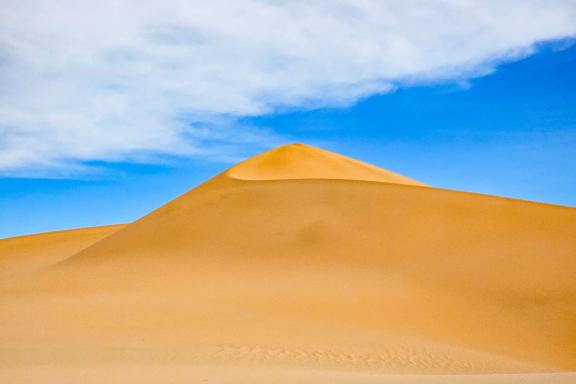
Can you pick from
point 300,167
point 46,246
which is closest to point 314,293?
point 300,167

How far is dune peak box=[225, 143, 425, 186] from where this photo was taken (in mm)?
38312

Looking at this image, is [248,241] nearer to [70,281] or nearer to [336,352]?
[70,281]

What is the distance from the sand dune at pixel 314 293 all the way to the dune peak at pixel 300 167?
5.04 metres

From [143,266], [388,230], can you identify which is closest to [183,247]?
[143,266]

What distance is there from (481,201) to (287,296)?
12580 millimetres

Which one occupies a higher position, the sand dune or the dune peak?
the dune peak

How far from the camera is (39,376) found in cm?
953

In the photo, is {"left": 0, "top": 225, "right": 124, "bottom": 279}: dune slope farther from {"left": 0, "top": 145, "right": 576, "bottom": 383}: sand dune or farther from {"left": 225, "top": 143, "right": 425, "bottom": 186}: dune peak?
{"left": 225, "top": 143, "right": 425, "bottom": 186}: dune peak

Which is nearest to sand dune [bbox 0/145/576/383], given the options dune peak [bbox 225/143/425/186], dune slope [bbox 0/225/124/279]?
dune peak [bbox 225/143/425/186]

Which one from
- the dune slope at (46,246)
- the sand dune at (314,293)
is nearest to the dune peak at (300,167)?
the sand dune at (314,293)

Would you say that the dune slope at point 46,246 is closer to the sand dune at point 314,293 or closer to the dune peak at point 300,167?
the sand dune at point 314,293

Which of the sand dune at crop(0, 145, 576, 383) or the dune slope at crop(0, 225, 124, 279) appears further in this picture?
the dune slope at crop(0, 225, 124, 279)

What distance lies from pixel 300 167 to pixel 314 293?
→ 21389 millimetres

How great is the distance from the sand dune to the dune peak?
504 cm
